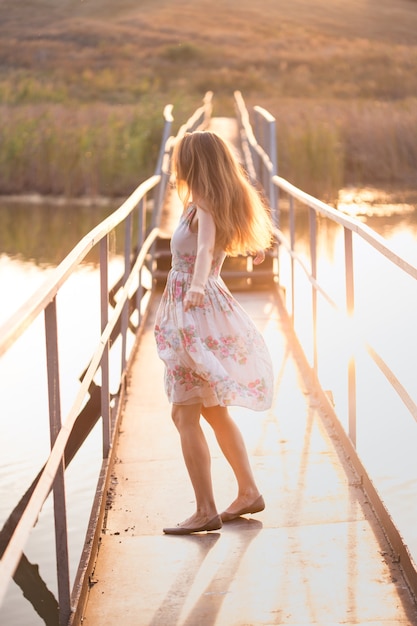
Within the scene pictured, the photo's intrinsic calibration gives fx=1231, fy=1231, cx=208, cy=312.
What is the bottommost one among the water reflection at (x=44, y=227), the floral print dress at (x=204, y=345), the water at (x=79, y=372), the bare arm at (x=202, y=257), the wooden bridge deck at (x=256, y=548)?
the water reflection at (x=44, y=227)

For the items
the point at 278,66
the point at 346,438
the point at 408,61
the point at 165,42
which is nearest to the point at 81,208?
the point at 346,438

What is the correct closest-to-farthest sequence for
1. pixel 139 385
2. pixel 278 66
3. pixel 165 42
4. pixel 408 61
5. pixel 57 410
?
1. pixel 57 410
2. pixel 139 385
3. pixel 408 61
4. pixel 278 66
5. pixel 165 42

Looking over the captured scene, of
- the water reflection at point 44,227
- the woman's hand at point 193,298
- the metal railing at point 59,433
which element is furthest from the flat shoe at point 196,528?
the water reflection at point 44,227

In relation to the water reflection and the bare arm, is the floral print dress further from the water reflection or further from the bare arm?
the water reflection

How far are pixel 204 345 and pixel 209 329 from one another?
2.1 inches

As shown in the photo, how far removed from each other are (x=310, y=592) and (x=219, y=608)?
0.27 metres

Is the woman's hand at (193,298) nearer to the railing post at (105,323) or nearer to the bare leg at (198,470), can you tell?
the bare leg at (198,470)

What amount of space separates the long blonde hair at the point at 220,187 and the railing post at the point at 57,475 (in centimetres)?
83

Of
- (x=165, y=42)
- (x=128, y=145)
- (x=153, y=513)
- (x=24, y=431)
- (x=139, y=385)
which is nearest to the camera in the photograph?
(x=153, y=513)

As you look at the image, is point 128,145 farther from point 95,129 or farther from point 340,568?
point 340,568

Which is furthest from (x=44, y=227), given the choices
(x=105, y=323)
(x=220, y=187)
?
(x=220, y=187)

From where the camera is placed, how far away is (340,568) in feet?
12.0

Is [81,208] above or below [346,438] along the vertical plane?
below

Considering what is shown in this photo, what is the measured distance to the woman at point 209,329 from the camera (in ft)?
12.8
